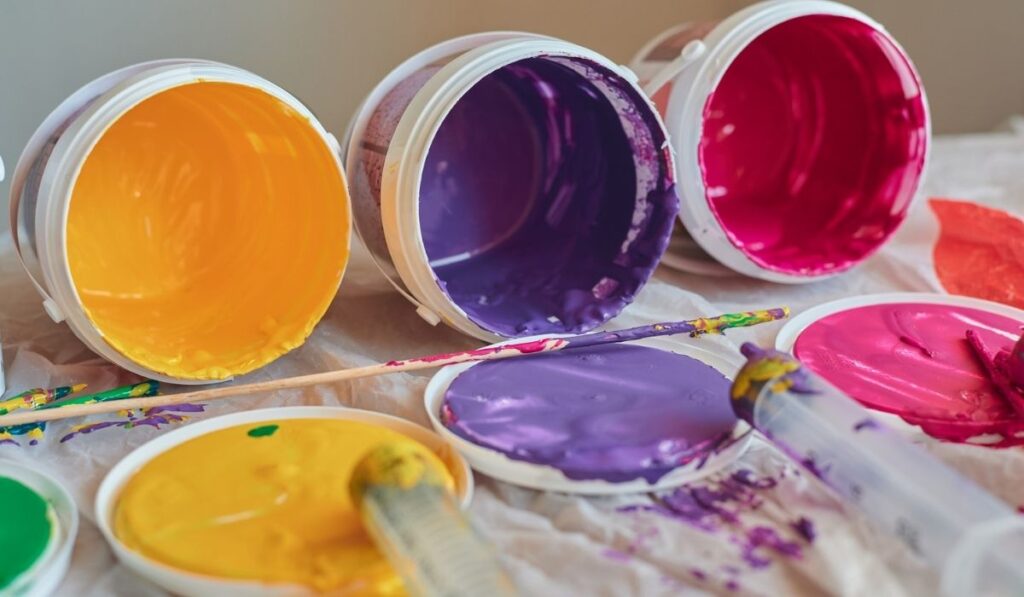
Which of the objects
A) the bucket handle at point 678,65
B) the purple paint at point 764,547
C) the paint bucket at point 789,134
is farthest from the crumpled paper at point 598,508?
the bucket handle at point 678,65

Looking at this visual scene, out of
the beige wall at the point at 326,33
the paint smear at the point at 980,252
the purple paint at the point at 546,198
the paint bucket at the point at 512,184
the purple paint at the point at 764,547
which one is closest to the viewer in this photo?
the purple paint at the point at 764,547

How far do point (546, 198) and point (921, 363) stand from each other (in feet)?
1.78

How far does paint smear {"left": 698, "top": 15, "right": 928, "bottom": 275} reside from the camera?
130 cm

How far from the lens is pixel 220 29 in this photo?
4.74ft

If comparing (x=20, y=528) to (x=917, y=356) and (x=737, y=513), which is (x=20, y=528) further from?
(x=917, y=356)

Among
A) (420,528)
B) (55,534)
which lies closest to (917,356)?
(420,528)

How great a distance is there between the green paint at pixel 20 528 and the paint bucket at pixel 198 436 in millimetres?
42

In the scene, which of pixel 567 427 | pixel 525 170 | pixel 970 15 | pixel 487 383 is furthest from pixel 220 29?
pixel 970 15

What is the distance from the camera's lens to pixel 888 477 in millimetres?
719

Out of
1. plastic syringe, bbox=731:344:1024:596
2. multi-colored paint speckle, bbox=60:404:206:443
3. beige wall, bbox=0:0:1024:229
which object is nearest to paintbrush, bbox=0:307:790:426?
multi-colored paint speckle, bbox=60:404:206:443

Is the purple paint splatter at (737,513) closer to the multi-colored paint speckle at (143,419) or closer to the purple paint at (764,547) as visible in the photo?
the purple paint at (764,547)

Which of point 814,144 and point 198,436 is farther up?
point 814,144

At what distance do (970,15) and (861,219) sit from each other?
32.5 inches

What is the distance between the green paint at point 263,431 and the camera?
0.88 meters
